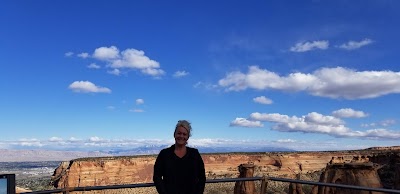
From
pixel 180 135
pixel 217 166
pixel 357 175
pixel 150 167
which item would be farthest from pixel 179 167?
pixel 217 166

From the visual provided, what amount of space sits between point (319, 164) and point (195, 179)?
230 feet

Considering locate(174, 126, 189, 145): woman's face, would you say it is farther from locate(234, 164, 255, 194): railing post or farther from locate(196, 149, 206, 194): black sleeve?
locate(234, 164, 255, 194): railing post

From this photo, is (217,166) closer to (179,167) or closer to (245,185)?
(245,185)

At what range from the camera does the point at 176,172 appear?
478cm

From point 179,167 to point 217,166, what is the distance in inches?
2444

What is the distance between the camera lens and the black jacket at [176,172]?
4.78 metres

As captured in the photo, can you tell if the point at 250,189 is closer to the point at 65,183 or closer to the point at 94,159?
the point at 65,183

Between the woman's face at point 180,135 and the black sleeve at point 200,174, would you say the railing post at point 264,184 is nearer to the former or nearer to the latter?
the black sleeve at point 200,174

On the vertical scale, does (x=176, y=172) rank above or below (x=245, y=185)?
above

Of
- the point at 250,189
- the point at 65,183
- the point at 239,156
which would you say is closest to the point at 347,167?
the point at 250,189

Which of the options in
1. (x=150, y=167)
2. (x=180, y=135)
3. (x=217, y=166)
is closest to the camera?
(x=180, y=135)

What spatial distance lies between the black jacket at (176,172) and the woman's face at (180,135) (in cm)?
14

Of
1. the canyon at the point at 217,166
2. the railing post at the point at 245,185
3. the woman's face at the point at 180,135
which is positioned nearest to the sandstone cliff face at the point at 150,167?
the canyon at the point at 217,166

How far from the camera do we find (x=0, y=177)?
3984mm
